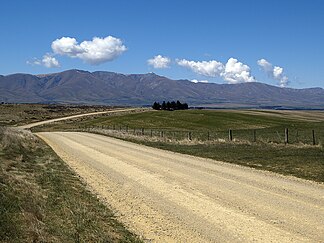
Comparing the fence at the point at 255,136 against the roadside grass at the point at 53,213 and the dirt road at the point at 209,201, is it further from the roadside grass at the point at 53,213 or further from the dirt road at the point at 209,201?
the roadside grass at the point at 53,213

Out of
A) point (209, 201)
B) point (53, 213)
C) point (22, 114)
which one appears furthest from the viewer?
point (22, 114)

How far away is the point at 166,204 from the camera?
12.7 metres

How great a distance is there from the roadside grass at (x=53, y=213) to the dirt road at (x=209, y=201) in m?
0.60

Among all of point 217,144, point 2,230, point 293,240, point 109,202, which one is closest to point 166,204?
point 109,202

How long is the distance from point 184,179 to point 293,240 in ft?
28.1

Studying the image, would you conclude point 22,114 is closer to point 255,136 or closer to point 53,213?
point 255,136

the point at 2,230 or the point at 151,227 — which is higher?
the point at 2,230

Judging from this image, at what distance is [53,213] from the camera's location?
10906 mm

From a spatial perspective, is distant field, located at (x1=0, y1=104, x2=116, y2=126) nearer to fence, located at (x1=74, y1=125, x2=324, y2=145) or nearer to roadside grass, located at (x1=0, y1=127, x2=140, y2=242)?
fence, located at (x1=74, y1=125, x2=324, y2=145)

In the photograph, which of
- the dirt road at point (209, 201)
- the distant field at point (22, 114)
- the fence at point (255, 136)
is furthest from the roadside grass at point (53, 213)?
the distant field at point (22, 114)

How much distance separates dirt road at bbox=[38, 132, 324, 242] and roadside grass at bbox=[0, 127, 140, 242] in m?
0.60

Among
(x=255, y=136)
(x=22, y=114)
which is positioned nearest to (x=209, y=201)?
(x=255, y=136)

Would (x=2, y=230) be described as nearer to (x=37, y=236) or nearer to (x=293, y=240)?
(x=37, y=236)

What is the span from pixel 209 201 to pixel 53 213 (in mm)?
4828
